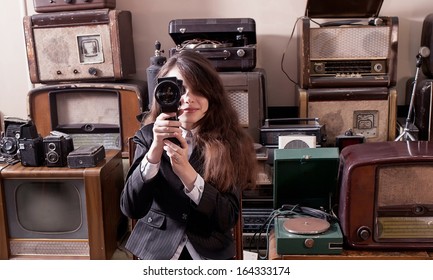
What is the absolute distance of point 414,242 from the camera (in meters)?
1.47

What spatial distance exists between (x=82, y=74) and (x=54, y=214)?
25.8 inches

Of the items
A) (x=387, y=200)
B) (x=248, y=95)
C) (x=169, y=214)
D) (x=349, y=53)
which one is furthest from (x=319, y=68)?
(x=169, y=214)

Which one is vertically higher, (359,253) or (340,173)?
(340,173)

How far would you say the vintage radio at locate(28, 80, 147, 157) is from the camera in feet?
7.18

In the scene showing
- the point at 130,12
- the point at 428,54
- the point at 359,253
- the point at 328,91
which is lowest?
the point at 359,253

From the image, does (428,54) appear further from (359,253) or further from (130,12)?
(130,12)

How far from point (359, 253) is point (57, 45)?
151 centimetres

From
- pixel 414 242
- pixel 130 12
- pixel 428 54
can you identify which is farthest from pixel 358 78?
pixel 130 12

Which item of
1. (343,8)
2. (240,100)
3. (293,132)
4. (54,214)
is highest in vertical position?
(343,8)

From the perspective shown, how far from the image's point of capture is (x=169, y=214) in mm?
1196

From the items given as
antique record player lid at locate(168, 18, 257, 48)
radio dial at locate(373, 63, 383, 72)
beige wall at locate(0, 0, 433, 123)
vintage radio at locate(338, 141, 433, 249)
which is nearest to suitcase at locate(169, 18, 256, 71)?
antique record player lid at locate(168, 18, 257, 48)

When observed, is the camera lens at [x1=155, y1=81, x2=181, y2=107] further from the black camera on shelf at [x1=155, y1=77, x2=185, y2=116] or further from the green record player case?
the green record player case

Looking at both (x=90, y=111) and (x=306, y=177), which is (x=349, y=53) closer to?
(x=306, y=177)

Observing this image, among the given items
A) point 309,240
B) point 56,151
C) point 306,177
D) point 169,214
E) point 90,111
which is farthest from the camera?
point 90,111
